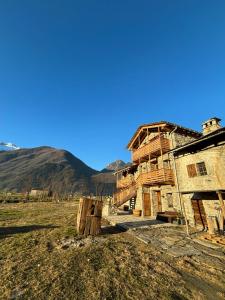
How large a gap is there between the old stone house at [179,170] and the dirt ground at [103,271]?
4649 mm

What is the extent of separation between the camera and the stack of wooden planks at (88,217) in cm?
1135

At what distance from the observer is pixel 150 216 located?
2131 cm

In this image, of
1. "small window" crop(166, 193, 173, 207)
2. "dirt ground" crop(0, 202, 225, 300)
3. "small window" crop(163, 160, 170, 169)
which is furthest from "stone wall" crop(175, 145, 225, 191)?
"dirt ground" crop(0, 202, 225, 300)

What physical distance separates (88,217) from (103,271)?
5165 millimetres

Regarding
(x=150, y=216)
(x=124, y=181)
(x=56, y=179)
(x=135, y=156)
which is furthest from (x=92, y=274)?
(x=56, y=179)

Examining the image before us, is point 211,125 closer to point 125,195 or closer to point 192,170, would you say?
point 192,170

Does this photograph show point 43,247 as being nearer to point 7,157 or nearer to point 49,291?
point 49,291

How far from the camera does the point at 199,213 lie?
1518 cm

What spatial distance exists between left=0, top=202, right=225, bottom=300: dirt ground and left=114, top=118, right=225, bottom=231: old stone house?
4649 mm

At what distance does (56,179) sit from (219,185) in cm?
12234

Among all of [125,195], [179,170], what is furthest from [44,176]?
[179,170]

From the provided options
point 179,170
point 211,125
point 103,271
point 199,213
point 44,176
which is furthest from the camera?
point 44,176

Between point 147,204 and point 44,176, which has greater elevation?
point 44,176

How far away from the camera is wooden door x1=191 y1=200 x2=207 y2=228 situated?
14.7 m
